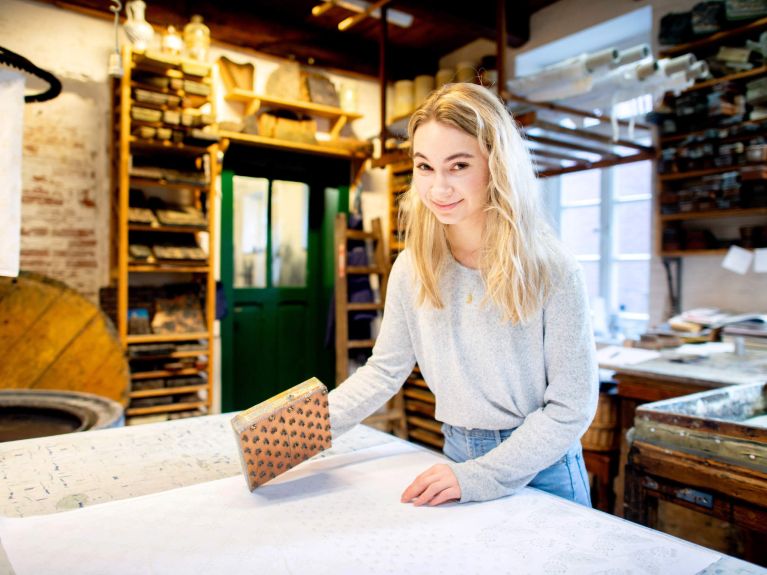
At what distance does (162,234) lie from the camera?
4121 mm

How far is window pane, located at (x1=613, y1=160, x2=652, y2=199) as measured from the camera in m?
4.29

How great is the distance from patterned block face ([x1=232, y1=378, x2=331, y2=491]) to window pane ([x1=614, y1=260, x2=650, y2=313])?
3709 millimetres

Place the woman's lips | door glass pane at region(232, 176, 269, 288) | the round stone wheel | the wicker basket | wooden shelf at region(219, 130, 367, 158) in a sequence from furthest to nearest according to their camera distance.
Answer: door glass pane at region(232, 176, 269, 288) → wooden shelf at region(219, 130, 367, 158) → the round stone wheel → the wicker basket → the woman's lips

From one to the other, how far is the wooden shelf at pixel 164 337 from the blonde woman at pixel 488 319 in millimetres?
2800

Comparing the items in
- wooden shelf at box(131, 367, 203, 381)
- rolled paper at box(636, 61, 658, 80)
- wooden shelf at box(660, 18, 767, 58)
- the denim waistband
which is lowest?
wooden shelf at box(131, 367, 203, 381)

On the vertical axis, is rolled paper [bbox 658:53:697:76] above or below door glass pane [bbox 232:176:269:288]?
above

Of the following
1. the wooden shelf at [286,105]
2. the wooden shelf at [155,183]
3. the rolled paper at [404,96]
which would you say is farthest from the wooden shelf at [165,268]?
the rolled paper at [404,96]

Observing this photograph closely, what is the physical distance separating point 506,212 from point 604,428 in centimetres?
170

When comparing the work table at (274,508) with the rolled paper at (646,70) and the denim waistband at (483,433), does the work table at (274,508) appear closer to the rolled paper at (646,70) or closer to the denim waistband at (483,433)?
the denim waistband at (483,433)

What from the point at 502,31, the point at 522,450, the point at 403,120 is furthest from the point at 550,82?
the point at 522,450

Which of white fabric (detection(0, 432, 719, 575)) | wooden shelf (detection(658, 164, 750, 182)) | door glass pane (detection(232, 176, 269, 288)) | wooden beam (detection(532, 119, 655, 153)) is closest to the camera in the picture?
white fabric (detection(0, 432, 719, 575))

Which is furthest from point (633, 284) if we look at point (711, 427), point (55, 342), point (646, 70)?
point (55, 342)

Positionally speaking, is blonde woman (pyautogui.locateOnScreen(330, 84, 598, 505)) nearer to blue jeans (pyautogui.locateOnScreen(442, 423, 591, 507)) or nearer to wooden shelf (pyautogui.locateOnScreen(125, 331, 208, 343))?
blue jeans (pyautogui.locateOnScreen(442, 423, 591, 507))

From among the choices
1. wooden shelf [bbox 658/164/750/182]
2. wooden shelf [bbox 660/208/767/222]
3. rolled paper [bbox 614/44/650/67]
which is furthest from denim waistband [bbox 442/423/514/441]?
wooden shelf [bbox 658/164/750/182]
